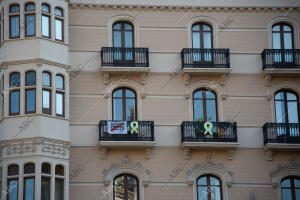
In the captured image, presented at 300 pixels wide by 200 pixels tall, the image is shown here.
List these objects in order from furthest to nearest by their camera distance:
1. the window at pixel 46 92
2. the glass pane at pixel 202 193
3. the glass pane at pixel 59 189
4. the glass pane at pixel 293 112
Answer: the glass pane at pixel 293 112 < the glass pane at pixel 202 193 < the window at pixel 46 92 < the glass pane at pixel 59 189

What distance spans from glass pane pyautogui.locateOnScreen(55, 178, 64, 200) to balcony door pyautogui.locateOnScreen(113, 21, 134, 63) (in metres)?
6.51

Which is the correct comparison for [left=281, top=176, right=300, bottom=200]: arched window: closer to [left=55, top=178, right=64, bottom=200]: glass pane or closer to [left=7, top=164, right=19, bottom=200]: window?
[left=55, top=178, right=64, bottom=200]: glass pane

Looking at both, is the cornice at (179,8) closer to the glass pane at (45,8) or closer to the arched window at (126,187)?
the glass pane at (45,8)

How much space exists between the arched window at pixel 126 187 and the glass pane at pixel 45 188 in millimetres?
3035

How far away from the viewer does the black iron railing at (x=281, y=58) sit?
108ft

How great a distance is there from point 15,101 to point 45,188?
13.8ft

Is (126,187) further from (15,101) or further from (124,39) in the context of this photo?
(124,39)

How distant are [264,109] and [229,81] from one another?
2081 millimetres

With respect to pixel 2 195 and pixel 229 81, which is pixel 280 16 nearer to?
pixel 229 81

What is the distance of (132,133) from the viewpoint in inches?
1238

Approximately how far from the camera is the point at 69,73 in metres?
32.4

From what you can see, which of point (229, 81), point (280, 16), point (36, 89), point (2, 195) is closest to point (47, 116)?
point (36, 89)

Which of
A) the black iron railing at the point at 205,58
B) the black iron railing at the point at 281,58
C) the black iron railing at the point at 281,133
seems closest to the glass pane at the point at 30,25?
the black iron railing at the point at 205,58

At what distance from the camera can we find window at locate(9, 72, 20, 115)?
31186mm
